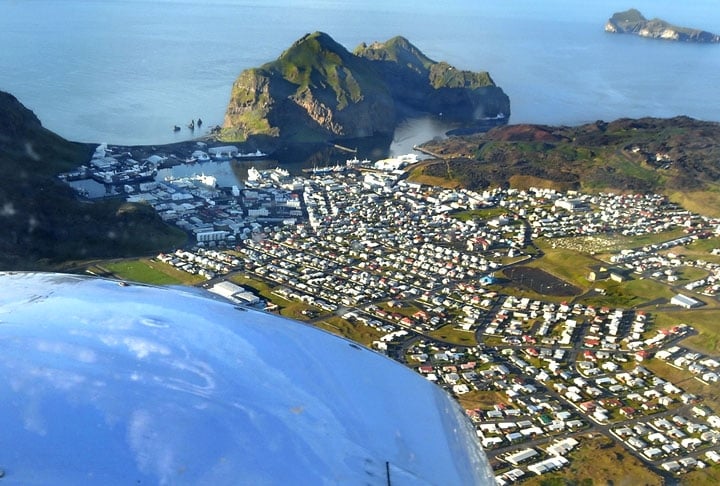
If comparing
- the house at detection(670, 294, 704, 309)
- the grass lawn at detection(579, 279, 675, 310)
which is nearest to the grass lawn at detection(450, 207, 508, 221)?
the grass lawn at detection(579, 279, 675, 310)

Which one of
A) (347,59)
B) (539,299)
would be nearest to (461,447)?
(539,299)

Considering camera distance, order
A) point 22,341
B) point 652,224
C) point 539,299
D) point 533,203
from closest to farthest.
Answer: point 22,341
point 539,299
point 652,224
point 533,203

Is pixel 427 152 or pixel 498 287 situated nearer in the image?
pixel 498 287

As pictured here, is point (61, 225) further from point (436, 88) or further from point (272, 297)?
point (436, 88)

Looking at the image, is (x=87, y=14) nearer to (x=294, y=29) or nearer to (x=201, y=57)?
(x=294, y=29)

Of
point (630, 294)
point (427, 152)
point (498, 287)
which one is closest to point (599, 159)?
point (427, 152)

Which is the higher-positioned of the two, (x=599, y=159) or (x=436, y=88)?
(x=436, y=88)
